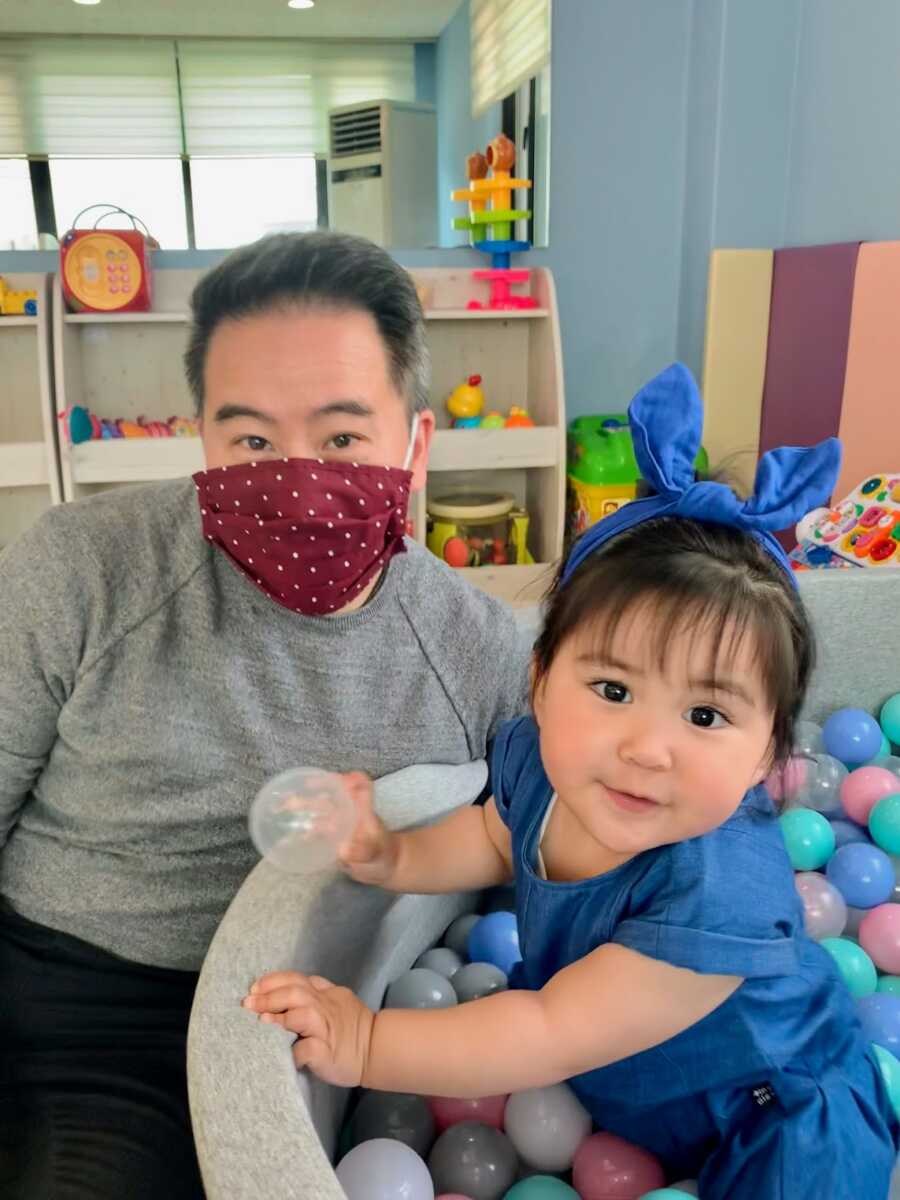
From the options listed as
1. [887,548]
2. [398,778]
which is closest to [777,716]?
[398,778]

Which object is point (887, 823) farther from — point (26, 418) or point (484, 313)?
point (26, 418)

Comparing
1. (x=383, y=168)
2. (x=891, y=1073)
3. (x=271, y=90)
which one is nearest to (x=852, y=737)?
(x=891, y=1073)

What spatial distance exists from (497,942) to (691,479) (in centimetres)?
71

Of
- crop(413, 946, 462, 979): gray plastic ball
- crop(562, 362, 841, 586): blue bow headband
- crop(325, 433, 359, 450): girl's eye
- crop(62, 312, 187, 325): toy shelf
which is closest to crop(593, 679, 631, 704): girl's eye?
crop(562, 362, 841, 586): blue bow headband

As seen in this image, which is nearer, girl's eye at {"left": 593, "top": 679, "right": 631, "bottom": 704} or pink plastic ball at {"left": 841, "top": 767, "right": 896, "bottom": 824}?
girl's eye at {"left": 593, "top": 679, "right": 631, "bottom": 704}

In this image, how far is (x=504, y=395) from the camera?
3789 mm

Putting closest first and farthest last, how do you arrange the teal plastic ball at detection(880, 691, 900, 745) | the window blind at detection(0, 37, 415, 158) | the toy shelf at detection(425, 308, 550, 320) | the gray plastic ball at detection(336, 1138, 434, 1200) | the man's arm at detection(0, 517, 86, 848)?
the gray plastic ball at detection(336, 1138, 434, 1200) < the man's arm at detection(0, 517, 86, 848) < the teal plastic ball at detection(880, 691, 900, 745) < the toy shelf at detection(425, 308, 550, 320) < the window blind at detection(0, 37, 415, 158)

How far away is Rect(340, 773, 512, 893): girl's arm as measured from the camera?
0.99 metres

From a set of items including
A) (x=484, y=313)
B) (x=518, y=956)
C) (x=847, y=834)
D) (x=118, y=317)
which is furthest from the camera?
(x=484, y=313)

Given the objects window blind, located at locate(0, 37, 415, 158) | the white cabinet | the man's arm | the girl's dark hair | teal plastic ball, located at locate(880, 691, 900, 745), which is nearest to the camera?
the girl's dark hair

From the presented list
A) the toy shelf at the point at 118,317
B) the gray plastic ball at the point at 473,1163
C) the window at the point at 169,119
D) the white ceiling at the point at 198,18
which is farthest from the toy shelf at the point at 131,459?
the gray plastic ball at the point at 473,1163

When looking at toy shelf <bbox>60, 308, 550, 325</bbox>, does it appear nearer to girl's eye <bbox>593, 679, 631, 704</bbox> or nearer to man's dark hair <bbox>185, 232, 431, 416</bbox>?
man's dark hair <bbox>185, 232, 431, 416</bbox>

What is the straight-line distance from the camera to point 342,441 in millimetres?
1050

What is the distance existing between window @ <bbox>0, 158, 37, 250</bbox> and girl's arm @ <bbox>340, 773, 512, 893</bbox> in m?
3.21
